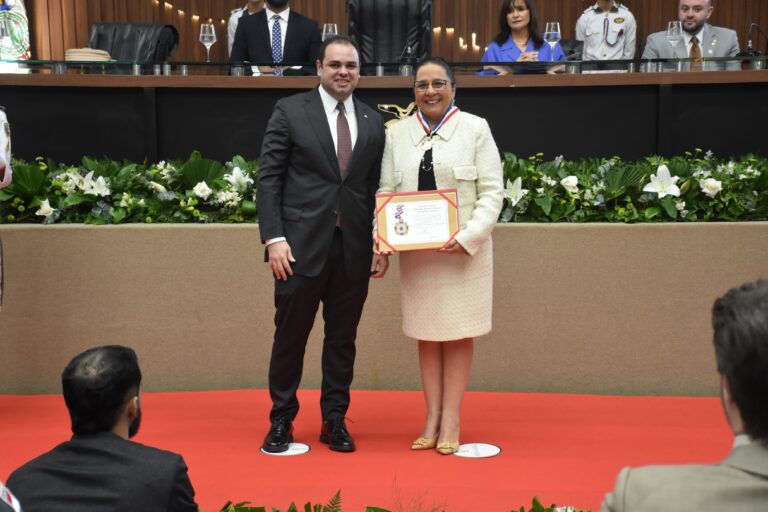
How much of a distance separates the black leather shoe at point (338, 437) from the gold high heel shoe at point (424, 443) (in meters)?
0.22

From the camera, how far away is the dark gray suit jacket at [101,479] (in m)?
1.75

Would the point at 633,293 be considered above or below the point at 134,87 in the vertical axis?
below

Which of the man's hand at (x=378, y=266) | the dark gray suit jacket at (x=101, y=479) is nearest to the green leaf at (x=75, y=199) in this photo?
the man's hand at (x=378, y=266)

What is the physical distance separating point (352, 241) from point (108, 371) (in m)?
1.49

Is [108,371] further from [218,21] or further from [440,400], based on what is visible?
[218,21]

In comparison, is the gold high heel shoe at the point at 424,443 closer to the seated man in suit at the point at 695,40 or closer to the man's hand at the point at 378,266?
the man's hand at the point at 378,266

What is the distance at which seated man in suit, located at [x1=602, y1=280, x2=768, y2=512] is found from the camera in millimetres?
1117

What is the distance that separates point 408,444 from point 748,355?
98.0 inches

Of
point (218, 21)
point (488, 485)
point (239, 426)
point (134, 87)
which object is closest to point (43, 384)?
point (239, 426)

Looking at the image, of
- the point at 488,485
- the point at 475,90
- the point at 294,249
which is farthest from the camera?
the point at 475,90

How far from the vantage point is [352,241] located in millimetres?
3357

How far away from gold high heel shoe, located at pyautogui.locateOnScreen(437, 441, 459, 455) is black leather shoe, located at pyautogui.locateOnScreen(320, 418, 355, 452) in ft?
1.02

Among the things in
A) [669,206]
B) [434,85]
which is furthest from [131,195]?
[669,206]

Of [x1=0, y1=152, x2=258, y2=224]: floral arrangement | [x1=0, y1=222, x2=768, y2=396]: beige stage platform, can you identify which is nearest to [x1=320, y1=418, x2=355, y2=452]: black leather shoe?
[x1=0, y1=222, x2=768, y2=396]: beige stage platform
